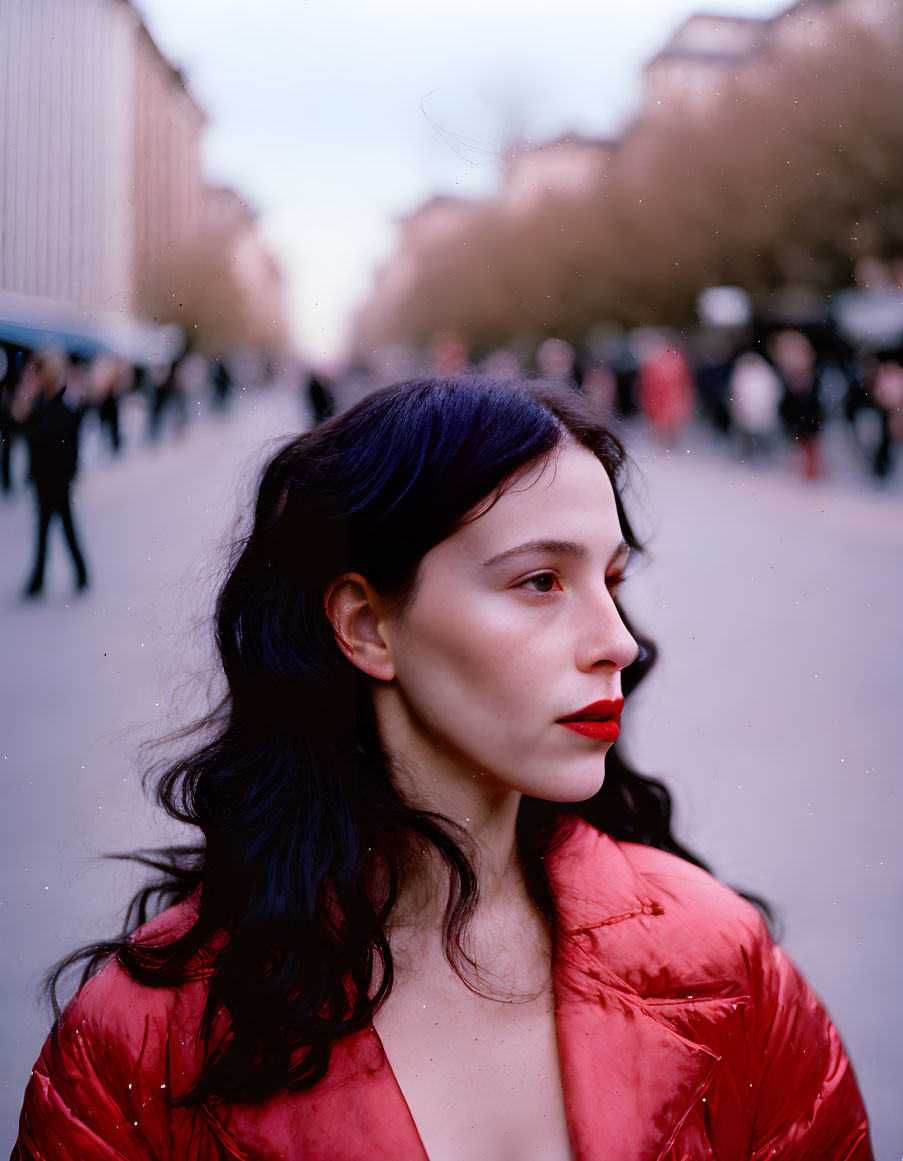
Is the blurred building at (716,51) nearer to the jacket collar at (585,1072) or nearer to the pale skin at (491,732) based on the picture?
the pale skin at (491,732)

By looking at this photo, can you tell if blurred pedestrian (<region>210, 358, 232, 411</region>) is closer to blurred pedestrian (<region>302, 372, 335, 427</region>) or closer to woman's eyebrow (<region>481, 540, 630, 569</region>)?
blurred pedestrian (<region>302, 372, 335, 427</region>)

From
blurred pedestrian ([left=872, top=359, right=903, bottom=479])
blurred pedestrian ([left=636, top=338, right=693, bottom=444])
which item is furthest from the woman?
blurred pedestrian ([left=872, top=359, right=903, bottom=479])

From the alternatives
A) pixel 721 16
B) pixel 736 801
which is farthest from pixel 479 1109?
pixel 721 16

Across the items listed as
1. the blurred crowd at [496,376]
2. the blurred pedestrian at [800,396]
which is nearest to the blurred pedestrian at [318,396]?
the blurred crowd at [496,376]

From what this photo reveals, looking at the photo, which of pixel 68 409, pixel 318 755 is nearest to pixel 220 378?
pixel 68 409

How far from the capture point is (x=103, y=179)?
130 centimetres

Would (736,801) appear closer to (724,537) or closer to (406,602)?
(724,537)

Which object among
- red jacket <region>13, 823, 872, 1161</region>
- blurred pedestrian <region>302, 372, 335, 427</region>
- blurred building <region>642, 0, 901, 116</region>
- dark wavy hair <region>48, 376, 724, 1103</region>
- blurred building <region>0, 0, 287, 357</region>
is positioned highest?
blurred building <region>642, 0, 901, 116</region>

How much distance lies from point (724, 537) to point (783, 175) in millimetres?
566

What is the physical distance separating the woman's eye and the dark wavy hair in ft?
0.31

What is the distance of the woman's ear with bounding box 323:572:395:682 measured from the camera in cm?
101

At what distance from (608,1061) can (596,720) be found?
1.29ft

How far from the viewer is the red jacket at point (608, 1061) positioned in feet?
3.24

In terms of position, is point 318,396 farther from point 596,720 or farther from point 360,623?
point 596,720
